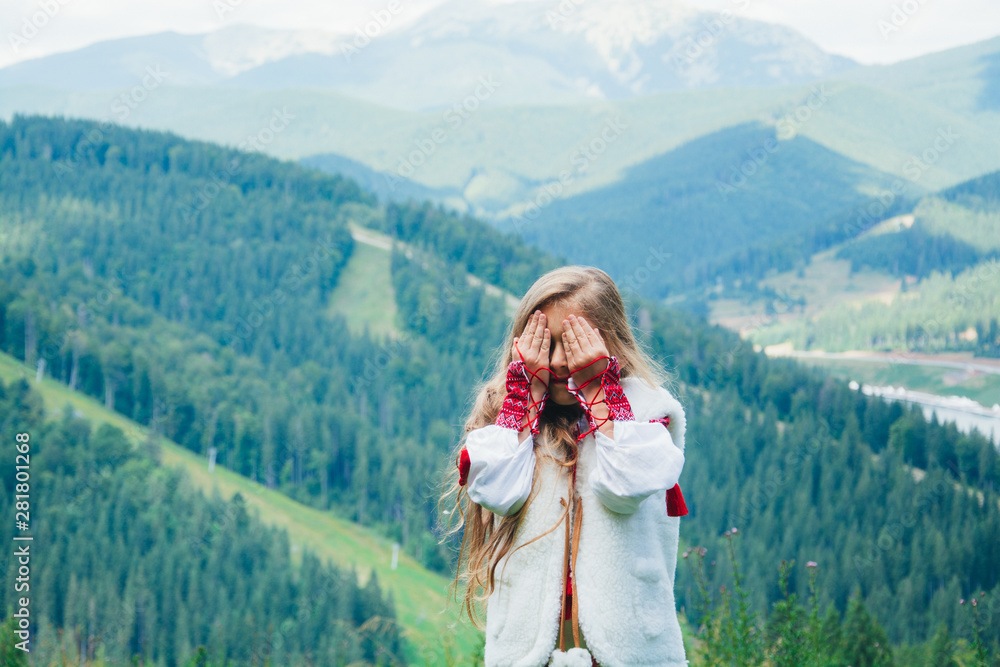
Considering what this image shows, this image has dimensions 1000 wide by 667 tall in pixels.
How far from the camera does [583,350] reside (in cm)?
347

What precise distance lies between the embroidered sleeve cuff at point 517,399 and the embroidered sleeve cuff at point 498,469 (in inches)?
3.2

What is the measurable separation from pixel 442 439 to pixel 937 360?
100050 millimetres

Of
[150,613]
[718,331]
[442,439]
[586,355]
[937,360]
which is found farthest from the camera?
[937,360]

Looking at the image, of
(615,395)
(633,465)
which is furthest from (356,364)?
(633,465)

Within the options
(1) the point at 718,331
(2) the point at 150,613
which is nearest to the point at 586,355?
(2) the point at 150,613

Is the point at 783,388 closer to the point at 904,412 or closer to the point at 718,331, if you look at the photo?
the point at 904,412

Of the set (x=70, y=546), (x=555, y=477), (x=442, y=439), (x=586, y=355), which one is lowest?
(x=442, y=439)

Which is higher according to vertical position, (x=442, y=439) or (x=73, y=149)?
(x=73, y=149)

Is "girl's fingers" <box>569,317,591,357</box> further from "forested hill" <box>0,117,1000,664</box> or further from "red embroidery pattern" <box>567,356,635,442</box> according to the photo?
"forested hill" <box>0,117,1000,664</box>

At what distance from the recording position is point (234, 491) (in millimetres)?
82938

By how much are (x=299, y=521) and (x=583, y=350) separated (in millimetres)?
84564

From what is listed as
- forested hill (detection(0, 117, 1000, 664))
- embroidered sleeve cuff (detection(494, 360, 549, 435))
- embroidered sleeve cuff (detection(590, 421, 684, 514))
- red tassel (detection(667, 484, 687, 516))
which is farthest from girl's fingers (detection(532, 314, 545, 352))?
forested hill (detection(0, 117, 1000, 664))

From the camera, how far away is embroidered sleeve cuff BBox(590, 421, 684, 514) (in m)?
3.20

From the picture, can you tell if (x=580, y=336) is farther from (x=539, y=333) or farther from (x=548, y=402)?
(x=548, y=402)
